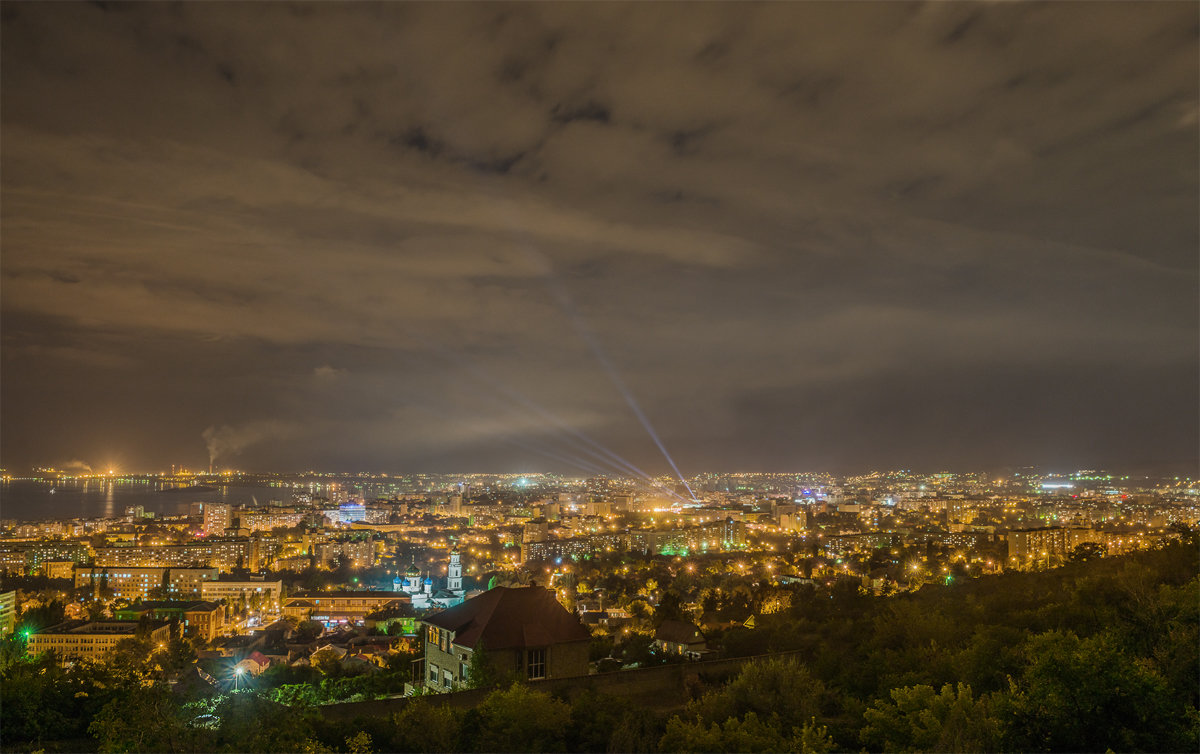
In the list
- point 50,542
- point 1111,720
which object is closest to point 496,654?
point 1111,720

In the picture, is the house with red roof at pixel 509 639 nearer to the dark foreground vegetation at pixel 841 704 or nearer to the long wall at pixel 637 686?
the long wall at pixel 637 686

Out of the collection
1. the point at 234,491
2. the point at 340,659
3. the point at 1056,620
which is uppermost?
the point at 234,491

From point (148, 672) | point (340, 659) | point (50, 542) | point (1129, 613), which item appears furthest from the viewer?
point (50, 542)

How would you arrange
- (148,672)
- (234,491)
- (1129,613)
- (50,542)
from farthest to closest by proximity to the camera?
(234,491), (50,542), (1129,613), (148,672)

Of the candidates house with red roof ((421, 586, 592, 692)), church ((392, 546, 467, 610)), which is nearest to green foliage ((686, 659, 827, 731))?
house with red roof ((421, 586, 592, 692))

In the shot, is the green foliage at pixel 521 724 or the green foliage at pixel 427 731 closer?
the green foliage at pixel 427 731

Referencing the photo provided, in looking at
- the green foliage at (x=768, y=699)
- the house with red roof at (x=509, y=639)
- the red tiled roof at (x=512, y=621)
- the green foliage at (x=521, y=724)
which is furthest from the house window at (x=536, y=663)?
the green foliage at (x=521, y=724)

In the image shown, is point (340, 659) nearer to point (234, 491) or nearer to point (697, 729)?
point (697, 729)

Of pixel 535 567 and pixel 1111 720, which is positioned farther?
pixel 535 567
